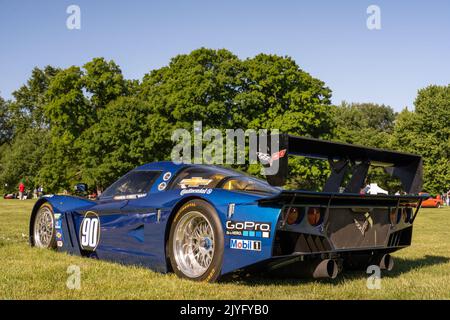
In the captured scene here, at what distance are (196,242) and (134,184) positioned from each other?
1688 millimetres

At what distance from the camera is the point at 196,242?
17.9ft

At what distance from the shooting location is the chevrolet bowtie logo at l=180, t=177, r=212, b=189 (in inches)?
235

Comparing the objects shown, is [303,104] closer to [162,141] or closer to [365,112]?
[162,141]

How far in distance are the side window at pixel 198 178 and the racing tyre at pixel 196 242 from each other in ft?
1.56

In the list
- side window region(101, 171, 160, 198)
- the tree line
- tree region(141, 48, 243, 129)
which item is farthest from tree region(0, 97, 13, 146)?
side window region(101, 171, 160, 198)

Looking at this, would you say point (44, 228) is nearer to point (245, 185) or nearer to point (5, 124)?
point (245, 185)

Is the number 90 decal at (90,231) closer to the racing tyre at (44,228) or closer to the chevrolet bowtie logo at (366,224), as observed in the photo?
the racing tyre at (44,228)

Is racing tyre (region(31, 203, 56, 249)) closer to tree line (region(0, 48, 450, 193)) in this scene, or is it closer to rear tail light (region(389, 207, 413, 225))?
rear tail light (region(389, 207, 413, 225))

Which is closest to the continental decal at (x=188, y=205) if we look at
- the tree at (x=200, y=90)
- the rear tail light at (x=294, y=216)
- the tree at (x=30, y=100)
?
the rear tail light at (x=294, y=216)

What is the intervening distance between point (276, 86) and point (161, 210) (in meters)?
35.0

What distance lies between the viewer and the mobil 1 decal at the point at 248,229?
480 centimetres

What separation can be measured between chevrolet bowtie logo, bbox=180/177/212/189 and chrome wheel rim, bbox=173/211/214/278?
0.57m

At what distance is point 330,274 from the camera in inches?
201
